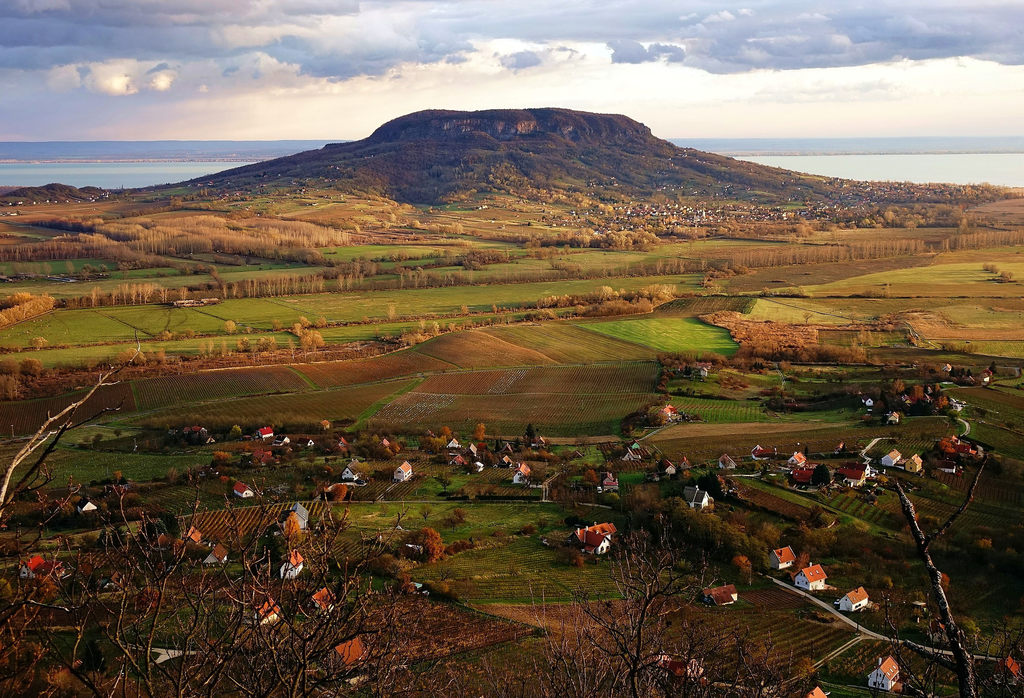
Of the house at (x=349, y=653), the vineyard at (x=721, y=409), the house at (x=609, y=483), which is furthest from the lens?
the vineyard at (x=721, y=409)

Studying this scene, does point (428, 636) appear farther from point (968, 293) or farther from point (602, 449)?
point (968, 293)

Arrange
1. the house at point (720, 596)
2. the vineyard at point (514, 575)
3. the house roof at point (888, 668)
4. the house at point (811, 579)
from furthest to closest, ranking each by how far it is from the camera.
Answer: the house at point (811, 579)
the vineyard at point (514, 575)
the house at point (720, 596)
the house roof at point (888, 668)

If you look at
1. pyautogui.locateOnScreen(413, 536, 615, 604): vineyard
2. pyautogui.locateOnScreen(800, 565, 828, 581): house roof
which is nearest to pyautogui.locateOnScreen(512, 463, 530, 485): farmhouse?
pyautogui.locateOnScreen(413, 536, 615, 604): vineyard

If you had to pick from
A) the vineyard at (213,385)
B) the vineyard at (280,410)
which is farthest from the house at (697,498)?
the vineyard at (213,385)

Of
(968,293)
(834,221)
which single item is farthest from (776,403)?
(834,221)

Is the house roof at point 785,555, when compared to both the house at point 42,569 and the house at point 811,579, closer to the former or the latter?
the house at point 811,579

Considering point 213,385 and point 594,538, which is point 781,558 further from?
point 213,385

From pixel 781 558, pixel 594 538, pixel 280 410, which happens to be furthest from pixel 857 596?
pixel 280 410
